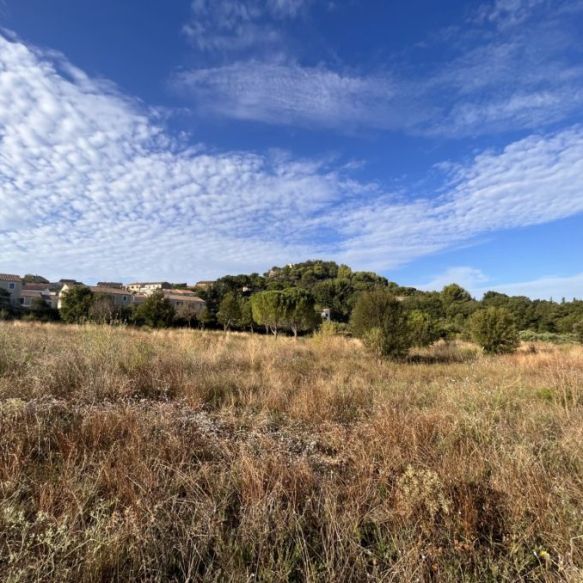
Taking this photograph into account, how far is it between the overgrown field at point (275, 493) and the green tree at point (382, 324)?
8.99 meters

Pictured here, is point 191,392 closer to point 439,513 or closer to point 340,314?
point 439,513

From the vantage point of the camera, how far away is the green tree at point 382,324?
13.3 metres

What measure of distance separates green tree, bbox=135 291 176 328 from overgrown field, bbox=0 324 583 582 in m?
25.9

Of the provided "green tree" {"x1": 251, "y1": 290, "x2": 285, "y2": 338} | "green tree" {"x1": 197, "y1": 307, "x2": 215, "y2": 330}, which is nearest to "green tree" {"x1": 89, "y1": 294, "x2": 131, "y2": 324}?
"green tree" {"x1": 197, "y1": 307, "x2": 215, "y2": 330}

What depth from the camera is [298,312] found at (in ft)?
106

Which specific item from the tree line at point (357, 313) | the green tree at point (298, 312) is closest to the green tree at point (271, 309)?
the tree line at point (357, 313)

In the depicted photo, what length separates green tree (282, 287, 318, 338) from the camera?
32344 millimetres

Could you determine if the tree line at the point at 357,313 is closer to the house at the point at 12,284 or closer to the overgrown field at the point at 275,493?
the overgrown field at the point at 275,493

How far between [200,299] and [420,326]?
137ft

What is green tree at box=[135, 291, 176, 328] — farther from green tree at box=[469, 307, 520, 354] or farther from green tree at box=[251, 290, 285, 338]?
green tree at box=[469, 307, 520, 354]

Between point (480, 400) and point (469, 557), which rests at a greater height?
point (480, 400)

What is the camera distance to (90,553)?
1620mm

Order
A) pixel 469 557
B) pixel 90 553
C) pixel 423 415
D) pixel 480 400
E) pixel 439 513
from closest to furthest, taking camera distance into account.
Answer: pixel 90 553
pixel 469 557
pixel 439 513
pixel 423 415
pixel 480 400

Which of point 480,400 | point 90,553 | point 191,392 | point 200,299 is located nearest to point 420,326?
point 480,400
